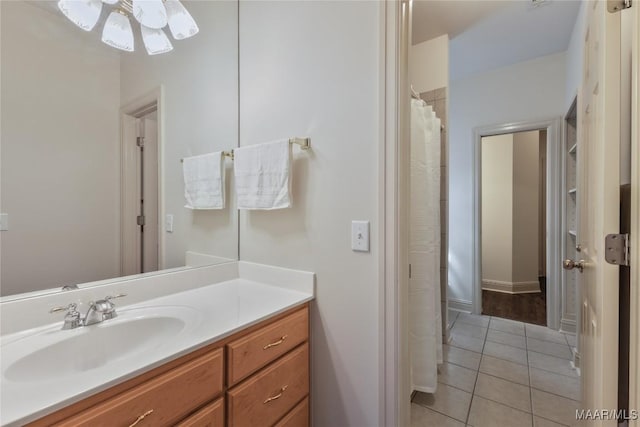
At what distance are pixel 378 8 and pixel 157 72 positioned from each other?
1.02m

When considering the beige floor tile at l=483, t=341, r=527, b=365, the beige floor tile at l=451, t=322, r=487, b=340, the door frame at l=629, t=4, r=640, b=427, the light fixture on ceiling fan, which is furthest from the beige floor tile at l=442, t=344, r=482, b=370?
the light fixture on ceiling fan

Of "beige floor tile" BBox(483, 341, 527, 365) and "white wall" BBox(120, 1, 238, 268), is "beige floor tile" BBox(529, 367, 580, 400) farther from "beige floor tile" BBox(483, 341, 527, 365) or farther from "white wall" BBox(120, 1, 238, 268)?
"white wall" BBox(120, 1, 238, 268)

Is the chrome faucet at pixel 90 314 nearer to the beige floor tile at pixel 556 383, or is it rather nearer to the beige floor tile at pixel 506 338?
the beige floor tile at pixel 556 383

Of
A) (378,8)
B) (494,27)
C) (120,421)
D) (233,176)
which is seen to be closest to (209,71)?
(233,176)

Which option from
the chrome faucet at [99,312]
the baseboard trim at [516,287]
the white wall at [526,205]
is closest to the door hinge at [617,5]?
the chrome faucet at [99,312]

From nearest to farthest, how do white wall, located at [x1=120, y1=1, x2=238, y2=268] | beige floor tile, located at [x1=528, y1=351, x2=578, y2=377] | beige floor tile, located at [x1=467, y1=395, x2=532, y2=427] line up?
white wall, located at [x1=120, y1=1, x2=238, y2=268] < beige floor tile, located at [x1=467, y1=395, x2=532, y2=427] < beige floor tile, located at [x1=528, y1=351, x2=578, y2=377]

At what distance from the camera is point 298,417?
1188 millimetres

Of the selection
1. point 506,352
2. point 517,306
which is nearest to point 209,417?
point 506,352

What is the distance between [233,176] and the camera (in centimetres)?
160

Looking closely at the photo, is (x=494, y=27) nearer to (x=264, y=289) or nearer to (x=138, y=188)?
(x=264, y=289)

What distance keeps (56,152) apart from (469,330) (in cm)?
313

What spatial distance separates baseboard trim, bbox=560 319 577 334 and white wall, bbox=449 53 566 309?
77 cm

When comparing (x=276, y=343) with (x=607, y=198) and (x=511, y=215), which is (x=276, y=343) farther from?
(x=511, y=215)

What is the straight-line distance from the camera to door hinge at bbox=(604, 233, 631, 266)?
30.0 inches
